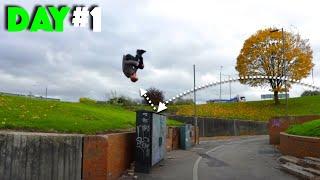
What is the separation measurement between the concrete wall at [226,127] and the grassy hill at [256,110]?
11.4 ft

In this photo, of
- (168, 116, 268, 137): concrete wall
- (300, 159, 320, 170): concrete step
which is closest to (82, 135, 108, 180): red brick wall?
(300, 159, 320, 170): concrete step

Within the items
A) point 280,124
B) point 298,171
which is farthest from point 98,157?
point 280,124

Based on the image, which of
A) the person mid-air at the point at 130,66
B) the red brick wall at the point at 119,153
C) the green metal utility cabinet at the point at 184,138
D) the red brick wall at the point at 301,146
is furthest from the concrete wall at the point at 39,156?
the green metal utility cabinet at the point at 184,138

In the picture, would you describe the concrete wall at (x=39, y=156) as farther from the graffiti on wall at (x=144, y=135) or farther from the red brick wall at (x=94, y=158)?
the graffiti on wall at (x=144, y=135)

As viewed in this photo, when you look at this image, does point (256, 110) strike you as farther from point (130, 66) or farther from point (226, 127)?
point (130, 66)

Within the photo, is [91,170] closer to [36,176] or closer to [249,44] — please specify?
[36,176]

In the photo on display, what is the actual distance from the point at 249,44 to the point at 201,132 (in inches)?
662

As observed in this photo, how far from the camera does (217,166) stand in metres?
20.8

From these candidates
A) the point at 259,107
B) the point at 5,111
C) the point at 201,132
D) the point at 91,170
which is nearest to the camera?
the point at 91,170

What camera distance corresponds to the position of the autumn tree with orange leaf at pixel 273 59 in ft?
213

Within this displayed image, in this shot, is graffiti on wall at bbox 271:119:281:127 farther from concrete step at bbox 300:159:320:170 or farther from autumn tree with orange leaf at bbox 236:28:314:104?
autumn tree with orange leaf at bbox 236:28:314:104

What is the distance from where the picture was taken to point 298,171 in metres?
16.4

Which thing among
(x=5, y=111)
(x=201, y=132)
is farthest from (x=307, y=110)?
(x=5, y=111)

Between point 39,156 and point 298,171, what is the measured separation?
850 centimetres
